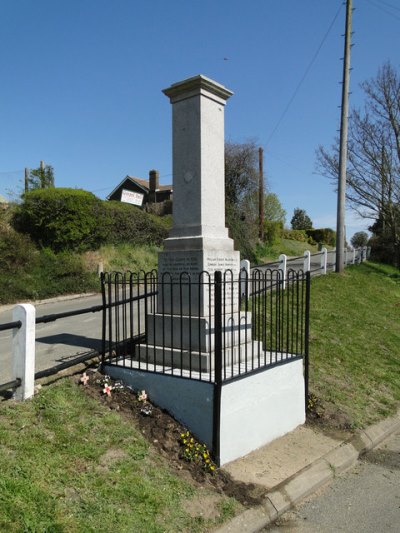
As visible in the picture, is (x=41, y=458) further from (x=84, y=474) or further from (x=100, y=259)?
(x=100, y=259)

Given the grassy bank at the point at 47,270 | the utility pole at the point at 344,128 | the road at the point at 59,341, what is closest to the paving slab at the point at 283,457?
the road at the point at 59,341

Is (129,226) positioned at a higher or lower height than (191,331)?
higher

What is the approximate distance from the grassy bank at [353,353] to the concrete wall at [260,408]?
30.3 inches

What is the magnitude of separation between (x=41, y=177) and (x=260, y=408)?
82.0 ft

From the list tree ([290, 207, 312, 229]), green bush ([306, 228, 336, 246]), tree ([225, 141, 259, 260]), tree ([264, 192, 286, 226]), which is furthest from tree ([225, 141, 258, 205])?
tree ([290, 207, 312, 229])

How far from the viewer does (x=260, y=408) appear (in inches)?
185

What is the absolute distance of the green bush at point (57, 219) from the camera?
1560 cm

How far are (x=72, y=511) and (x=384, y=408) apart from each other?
468cm

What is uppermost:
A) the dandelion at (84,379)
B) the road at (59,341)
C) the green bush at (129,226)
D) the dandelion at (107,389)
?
the green bush at (129,226)

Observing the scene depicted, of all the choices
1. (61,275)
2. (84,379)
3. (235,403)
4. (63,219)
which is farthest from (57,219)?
(235,403)

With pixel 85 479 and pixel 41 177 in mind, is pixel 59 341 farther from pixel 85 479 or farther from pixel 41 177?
pixel 41 177

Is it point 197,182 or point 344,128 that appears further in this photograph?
point 344,128

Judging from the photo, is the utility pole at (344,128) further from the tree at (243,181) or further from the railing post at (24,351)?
the railing post at (24,351)

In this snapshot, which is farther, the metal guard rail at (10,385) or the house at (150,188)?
the house at (150,188)
